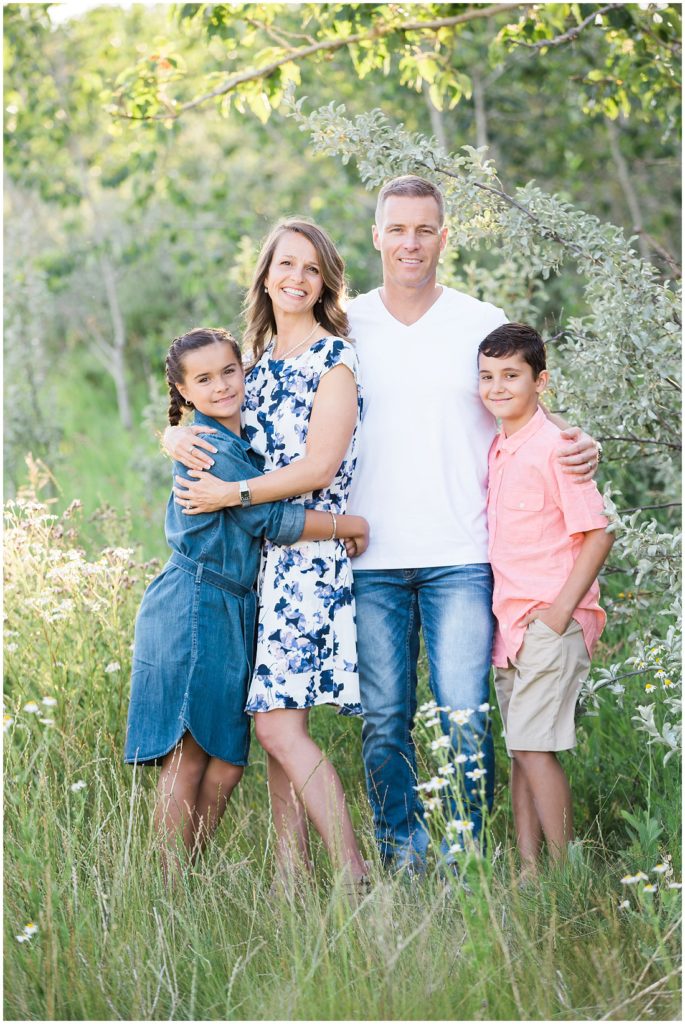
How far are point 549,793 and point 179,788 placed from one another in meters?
1.14

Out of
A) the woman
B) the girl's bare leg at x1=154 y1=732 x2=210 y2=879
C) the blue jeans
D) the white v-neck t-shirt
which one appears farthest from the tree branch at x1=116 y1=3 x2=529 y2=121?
the girl's bare leg at x1=154 y1=732 x2=210 y2=879

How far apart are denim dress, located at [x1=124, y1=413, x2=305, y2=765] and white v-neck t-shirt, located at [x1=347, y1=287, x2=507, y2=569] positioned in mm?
370

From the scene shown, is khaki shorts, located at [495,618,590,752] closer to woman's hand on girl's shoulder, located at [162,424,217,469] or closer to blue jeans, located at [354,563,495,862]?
blue jeans, located at [354,563,495,862]

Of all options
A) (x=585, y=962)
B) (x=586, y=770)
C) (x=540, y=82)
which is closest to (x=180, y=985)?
(x=585, y=962)

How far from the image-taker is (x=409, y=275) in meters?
3.54

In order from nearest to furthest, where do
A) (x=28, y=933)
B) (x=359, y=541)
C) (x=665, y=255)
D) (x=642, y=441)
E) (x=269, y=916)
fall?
(x=28, y=933), (x=269, y=916), (x=359, y=541), (x=642, y=441), (x=665, y=255)

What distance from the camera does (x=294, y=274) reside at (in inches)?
136

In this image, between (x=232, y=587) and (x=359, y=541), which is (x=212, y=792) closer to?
(x=232, y=587)

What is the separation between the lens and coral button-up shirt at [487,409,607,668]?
11.1ft

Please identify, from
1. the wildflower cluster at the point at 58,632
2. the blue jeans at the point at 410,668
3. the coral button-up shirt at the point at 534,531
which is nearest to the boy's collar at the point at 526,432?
the coral button-up shirt at the point at 534,531

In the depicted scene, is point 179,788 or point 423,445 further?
point 423,445

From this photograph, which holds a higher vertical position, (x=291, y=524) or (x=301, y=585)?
(x=291, y=524)

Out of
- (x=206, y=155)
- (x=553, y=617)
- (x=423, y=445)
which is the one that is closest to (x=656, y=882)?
(x=553, y=617)

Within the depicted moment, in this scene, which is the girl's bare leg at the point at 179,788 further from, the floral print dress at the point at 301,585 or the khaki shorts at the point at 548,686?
the khaki shorts at the point at 548,686
